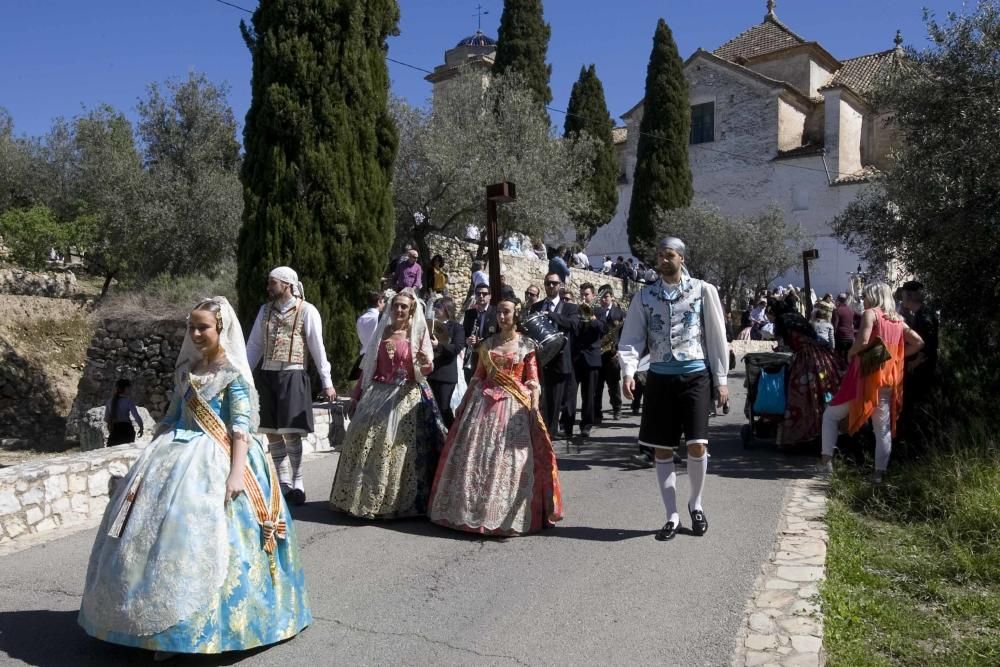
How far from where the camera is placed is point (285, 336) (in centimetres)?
701

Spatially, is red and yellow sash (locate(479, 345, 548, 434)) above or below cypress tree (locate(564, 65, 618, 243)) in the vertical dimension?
below

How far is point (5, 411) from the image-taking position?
17719 mm

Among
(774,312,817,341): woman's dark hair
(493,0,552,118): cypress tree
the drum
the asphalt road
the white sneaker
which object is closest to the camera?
the asphalt road

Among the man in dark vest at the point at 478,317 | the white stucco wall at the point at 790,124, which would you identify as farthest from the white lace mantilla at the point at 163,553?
the white stucco wall at the point at 790,124

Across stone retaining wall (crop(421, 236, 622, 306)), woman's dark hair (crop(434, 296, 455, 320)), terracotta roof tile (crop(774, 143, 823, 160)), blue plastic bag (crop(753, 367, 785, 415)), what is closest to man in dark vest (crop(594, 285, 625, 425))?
blue plastic bag (crop(753, 367, 785, 415))

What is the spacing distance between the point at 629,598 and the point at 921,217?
5981 mm

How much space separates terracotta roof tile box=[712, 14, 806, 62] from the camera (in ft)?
127

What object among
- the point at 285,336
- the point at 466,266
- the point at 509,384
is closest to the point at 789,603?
the point at 509,384

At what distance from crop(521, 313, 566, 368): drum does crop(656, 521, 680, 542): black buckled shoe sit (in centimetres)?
166

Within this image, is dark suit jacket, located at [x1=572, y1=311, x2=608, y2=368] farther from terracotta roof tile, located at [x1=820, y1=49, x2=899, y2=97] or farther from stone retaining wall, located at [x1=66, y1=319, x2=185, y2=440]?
terracotta roof tile, located at [x1=820, y1=49, x2=899, y2=97]

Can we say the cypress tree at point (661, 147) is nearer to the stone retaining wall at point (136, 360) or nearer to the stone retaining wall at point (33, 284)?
the stone retaining wall at point (33, 284)

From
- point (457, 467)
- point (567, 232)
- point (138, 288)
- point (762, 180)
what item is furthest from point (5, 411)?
point (762, 180)

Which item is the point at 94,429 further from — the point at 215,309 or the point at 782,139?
the point at 782,139

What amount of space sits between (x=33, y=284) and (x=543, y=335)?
2001 centimetres
